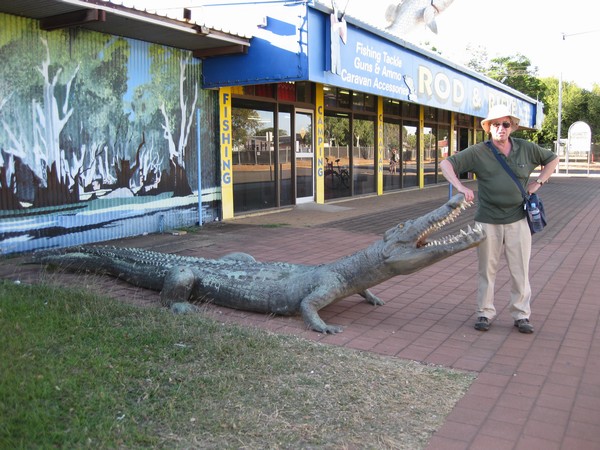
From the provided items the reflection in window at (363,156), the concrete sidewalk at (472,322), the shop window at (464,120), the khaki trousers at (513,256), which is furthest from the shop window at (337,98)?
the shop window at (464,120)

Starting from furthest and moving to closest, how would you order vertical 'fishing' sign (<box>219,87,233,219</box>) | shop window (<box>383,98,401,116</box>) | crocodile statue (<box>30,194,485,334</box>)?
shop window (<box>383,98,401,116</box>)
vertical 'fishing' sign (<box>219,87,233,219</box>)
crocodile statue (<box>30,194,485,334</box>)

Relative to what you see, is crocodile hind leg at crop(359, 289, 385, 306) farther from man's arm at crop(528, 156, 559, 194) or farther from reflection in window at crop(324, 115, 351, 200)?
reflection in window at crop(324, 115, 351, 200)

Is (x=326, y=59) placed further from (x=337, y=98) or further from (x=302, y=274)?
(x=302, y=274)

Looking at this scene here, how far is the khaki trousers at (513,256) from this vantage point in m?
4.93

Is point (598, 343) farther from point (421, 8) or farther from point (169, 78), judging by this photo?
point (421, 8)

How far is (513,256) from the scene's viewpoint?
4965 millimetres

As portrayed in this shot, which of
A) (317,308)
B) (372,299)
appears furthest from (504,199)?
(317,308)

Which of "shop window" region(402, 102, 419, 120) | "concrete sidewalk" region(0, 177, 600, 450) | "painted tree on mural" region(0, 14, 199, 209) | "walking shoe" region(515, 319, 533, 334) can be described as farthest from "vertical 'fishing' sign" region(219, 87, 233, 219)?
"shop window" region(402, 102, 419, 120)

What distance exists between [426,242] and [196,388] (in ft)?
8.03

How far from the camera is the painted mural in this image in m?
7.94

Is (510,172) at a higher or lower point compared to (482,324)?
higher

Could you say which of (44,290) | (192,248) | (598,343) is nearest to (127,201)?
(192,248)

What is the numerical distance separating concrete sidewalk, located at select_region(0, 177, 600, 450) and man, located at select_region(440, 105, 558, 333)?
307 mm

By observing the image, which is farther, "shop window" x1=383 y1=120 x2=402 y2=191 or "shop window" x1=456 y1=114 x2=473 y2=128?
"shop window" x1=456 y1=114 x2=473 y2=128
